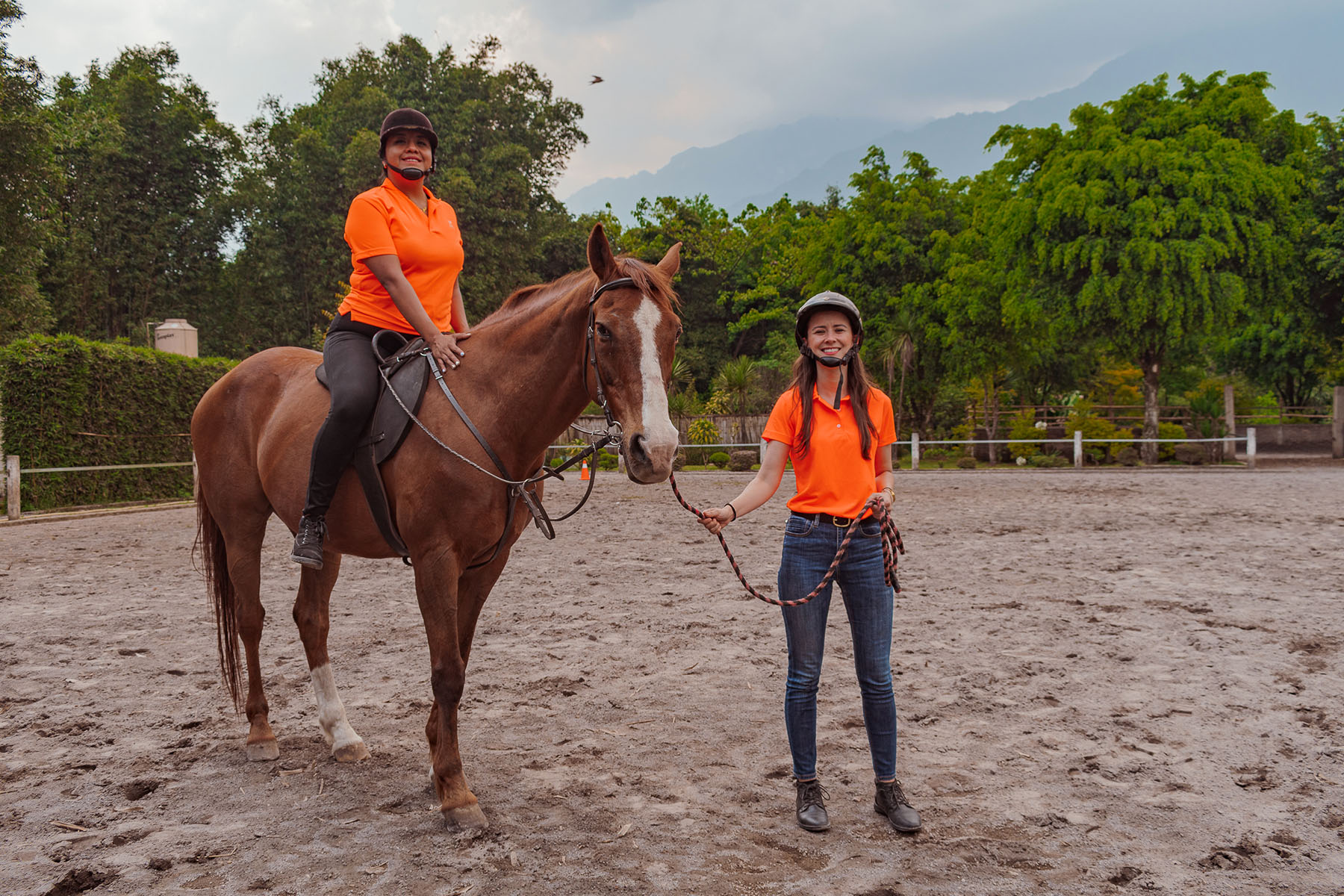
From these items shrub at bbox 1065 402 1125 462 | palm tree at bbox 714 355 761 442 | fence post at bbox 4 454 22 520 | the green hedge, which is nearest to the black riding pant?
fence post at bbox 4 454 22 520

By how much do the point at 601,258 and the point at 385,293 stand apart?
123 centimetres

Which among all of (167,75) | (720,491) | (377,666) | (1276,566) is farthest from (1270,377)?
(167,75)

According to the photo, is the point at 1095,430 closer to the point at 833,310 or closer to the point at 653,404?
the point at 833,310

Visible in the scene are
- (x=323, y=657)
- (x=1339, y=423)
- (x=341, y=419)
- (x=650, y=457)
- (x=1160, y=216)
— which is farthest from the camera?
(x=1339, y=423)

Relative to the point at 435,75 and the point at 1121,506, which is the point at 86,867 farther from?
the point at 435,75

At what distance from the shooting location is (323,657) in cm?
394

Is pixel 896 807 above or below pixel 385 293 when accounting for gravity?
below

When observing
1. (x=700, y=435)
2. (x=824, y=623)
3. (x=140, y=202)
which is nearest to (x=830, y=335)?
(x=824, y=623)

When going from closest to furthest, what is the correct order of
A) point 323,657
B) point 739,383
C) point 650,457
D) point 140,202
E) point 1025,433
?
point 650,457, point 323,657, point 1025,433, point 739,383, point 140,202

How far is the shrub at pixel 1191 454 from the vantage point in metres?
23.4

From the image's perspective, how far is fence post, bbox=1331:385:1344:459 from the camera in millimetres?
24016

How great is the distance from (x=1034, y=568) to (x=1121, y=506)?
6.33m

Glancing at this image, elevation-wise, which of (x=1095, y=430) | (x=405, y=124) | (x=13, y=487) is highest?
(x=405, y=124)

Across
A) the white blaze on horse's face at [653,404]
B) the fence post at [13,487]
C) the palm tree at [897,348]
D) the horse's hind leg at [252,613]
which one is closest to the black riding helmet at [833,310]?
the white blaze on horse's face at [653,404]
